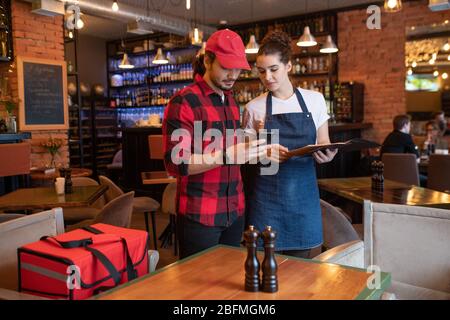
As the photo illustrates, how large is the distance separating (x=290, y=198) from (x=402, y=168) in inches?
132

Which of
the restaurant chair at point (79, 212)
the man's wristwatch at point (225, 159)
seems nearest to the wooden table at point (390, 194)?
the man's wristwatch at point (225, 159)

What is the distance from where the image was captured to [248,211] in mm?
2229

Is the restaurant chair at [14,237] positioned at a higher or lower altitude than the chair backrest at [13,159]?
lower

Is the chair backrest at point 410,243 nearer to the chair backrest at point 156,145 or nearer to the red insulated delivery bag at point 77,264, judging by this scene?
the red insulated delivery bag at point 77,264

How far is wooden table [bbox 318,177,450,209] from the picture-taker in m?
2.70

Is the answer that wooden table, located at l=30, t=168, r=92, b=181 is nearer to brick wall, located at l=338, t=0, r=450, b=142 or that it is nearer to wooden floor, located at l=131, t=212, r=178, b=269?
wooden floor, located at l=131, t=212, r=178, b=269

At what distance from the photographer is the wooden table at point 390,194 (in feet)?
8.85

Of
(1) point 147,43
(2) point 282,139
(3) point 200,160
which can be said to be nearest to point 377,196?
(2) point 282,139

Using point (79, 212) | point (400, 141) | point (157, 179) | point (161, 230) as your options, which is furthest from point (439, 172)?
point (79, 212)

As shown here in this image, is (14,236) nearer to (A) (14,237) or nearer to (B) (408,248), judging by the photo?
(A) (14,237)

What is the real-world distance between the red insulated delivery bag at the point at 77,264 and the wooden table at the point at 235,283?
100mm

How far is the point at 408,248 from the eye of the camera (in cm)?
199

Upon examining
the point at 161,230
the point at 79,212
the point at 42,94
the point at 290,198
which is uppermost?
the point at 42,94
